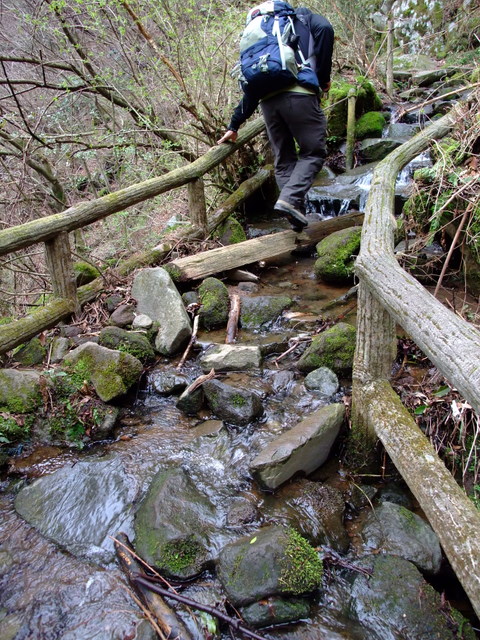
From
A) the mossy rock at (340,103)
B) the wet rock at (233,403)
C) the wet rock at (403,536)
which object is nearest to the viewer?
the wet rock at (403,536)

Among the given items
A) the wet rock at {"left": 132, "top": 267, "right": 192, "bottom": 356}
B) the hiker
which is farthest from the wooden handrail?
the wet rock at {"left": 132, "top": 267, "right": 192, "bottom": 356}

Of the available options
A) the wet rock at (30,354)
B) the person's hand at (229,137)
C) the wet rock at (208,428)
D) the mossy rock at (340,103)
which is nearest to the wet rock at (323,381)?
the wet rock at (208,428)

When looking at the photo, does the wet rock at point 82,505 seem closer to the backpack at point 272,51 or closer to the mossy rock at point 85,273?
the mossy rock at point 85,273

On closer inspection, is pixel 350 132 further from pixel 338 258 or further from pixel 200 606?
pixel 200 606

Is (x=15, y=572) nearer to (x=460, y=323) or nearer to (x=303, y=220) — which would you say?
(x=460, y=323)

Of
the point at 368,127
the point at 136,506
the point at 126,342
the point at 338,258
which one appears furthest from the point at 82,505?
the point at 368,127

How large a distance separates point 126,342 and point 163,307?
1.91ft

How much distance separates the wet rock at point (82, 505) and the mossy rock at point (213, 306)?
6.05 feet

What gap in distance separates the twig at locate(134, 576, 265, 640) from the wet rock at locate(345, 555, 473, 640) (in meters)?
0.49

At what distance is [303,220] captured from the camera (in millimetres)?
5113

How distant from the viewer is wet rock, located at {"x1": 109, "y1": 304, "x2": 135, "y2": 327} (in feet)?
13.2

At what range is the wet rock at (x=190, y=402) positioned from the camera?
320 centimetres

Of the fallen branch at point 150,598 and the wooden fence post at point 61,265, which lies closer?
the fallen branch at point 150,598

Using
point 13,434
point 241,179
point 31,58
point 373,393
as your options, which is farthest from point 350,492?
point 31,58
